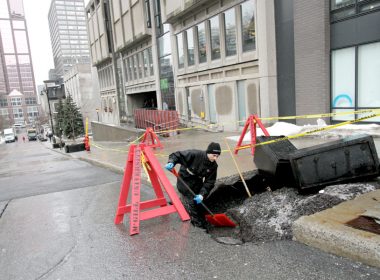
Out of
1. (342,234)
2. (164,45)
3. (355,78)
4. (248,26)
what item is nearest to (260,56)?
(248,26)

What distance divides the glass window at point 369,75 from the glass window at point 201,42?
886 centimetres

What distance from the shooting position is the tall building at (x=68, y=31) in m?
170

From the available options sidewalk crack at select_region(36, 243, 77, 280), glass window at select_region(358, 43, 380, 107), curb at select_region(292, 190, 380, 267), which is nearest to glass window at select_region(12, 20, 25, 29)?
glass window at select_region(358, 43, 380, 107)

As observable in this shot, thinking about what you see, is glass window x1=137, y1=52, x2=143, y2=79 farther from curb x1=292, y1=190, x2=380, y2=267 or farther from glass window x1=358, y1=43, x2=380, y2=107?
curb x1=292, y1=190, x2=380, y2=267

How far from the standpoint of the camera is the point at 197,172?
5234 millimetres

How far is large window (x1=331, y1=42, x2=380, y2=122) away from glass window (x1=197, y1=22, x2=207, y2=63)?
7.93 meters

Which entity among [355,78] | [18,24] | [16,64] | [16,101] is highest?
[18,24]

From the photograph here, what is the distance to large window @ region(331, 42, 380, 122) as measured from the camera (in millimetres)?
10078

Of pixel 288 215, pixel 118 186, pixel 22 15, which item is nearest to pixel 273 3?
pixel 118 186

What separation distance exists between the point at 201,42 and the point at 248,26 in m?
4.36

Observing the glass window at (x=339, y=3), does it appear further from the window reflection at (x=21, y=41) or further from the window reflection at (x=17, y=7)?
the window reflection at (x=17, y=7)

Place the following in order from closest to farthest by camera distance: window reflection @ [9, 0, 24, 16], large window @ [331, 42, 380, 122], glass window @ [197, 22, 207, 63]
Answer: large window @ [331, 42, 380, 122]
glass window @ [197, 22, 207, 63]
window reflection @ [9, 0, 24, 16]

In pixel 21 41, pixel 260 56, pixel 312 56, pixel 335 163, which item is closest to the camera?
pixel 335 163

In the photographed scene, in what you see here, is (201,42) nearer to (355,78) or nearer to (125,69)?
(355,78)
